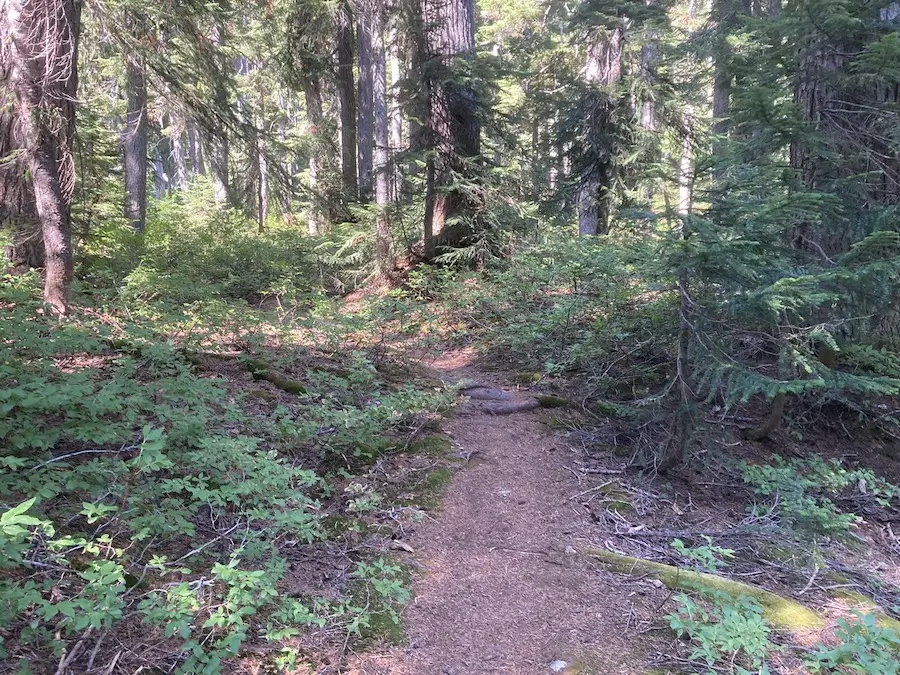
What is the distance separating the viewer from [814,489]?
5250 mm

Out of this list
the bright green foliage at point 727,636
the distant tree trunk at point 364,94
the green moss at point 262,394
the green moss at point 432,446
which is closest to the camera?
the bright green foliage at point 727,636

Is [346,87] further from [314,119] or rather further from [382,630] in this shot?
[382,630]

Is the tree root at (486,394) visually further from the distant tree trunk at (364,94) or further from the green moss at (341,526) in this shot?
the distant tree trunk at (364,94)

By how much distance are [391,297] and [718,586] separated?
23.4 ft

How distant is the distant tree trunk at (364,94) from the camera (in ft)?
41.1

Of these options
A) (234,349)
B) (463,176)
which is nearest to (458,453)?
(234,349)

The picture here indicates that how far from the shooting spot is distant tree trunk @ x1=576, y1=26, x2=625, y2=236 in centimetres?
1172

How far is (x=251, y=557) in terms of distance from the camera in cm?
302

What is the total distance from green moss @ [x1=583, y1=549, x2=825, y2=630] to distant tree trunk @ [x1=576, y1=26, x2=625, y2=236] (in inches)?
350

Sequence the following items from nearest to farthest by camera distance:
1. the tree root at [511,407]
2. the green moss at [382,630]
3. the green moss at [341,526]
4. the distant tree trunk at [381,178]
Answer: the green moss at [382,630] < the green moss at [341,526] < the tree root at [511,407] < the distant tree trunk at [381,178]

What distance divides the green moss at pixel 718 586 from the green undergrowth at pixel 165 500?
1.51 metres

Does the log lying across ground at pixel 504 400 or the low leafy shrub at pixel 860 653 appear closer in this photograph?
the low leafy shrub at pixel 860 653

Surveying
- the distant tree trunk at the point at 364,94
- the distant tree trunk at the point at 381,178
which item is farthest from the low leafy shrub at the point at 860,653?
the distant tree trunk at the point at 364,94

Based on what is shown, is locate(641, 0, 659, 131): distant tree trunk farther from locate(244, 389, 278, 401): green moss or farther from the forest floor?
locate(244, 389, 278, 401): green moss
